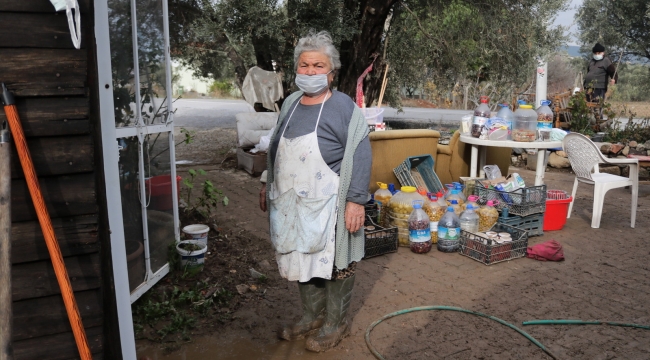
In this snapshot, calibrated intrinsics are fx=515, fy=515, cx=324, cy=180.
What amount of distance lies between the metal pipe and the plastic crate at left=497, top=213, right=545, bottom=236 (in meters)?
4.78

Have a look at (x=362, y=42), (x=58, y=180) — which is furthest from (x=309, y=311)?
(x=362, y=42)

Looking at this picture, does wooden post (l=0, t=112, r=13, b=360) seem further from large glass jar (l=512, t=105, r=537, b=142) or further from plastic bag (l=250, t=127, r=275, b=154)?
plastic bag (l=250, t=127, r=275, b=154)

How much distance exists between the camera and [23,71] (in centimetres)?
170

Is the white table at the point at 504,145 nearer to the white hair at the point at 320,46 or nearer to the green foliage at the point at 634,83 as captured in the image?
the white hair at the point at 320,46

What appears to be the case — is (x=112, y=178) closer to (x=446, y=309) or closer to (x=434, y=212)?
(x=446, y=309)

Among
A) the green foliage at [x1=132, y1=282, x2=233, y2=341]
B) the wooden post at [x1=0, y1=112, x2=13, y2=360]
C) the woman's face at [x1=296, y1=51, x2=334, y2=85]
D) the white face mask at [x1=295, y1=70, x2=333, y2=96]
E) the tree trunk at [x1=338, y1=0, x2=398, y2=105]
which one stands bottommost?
the green foliage at [x1=132, y1=282, x2=233, y2=341]

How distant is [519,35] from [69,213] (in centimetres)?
1024

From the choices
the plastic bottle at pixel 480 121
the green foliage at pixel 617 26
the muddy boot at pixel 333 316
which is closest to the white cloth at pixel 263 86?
the plastic bottle at pixel 480 121

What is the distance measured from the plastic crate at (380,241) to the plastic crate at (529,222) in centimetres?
123

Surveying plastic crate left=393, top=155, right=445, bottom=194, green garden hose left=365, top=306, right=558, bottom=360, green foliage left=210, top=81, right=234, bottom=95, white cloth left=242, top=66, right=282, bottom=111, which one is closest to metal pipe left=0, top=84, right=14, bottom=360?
green garden hose left=365, top=306, right=558, bottom=360

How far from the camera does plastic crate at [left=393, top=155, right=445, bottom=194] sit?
5871 millimetres

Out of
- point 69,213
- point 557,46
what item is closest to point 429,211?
point 69,213

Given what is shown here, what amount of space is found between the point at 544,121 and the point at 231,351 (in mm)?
4476

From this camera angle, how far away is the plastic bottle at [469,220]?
5207 mm
